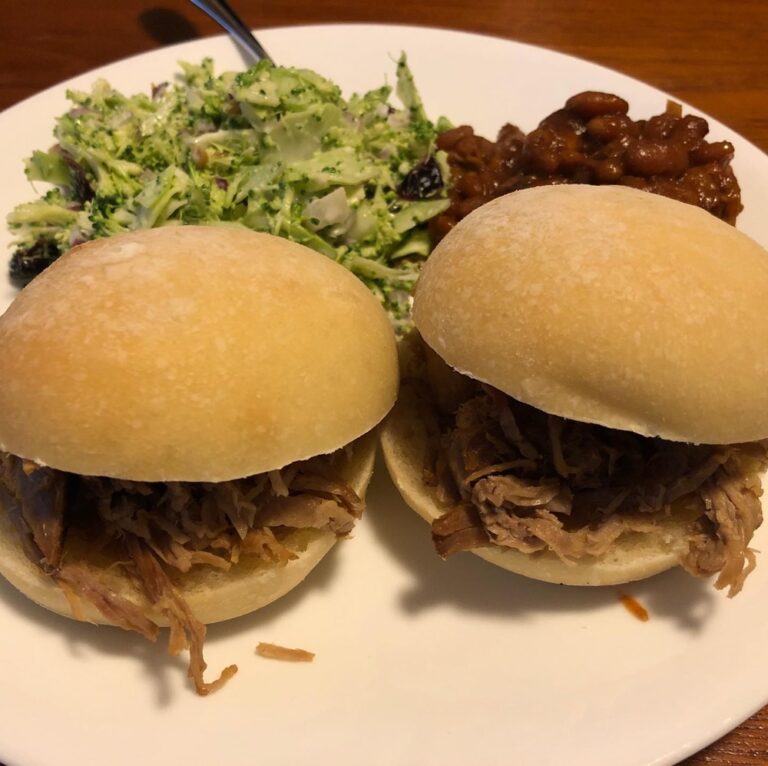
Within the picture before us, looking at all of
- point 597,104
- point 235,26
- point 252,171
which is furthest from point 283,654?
point 235,26

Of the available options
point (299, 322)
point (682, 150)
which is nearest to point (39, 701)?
point (299, 322)

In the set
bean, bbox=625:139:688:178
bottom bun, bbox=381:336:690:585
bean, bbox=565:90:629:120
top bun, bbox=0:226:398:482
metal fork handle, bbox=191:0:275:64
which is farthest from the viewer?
metal fork handle, bbox=191:0:275:64

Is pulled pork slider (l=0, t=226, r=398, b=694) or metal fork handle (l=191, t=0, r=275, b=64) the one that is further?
metal fork handle (l=191, t=0, r=275, b=64)

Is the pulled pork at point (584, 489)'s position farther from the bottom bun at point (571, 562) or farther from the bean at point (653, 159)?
the bean at point (653, 159)

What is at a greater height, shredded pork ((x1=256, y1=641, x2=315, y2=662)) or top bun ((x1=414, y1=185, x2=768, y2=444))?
top bun ((x1=414, y1=185, x2=768, y2=444))

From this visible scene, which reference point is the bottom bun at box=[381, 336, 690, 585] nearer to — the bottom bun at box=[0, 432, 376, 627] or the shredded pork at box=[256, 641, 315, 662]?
the bottom bun at box=[0, 432, 376, 627]

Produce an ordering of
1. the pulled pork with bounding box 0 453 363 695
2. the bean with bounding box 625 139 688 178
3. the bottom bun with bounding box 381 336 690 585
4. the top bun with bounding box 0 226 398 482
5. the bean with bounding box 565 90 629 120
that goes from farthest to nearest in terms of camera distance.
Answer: the bean with bounding box 565 90 629 120 < the bean with bounding box 625 139 688 178 < the bottom bun with bounding box 381 336 690 585 < the pulled pork with bounding box 0 453 363 695 < the top bun with bounding box 0 226 398 482

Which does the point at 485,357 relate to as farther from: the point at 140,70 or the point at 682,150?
the point at 140,70

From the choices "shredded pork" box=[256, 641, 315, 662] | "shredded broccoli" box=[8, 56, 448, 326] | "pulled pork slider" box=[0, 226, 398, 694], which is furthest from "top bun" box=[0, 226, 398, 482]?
"shredded broccoli" box=[8, 56, 448, 326]

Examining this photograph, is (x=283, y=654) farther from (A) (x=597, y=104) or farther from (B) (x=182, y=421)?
(A) (x=597, y=104)
